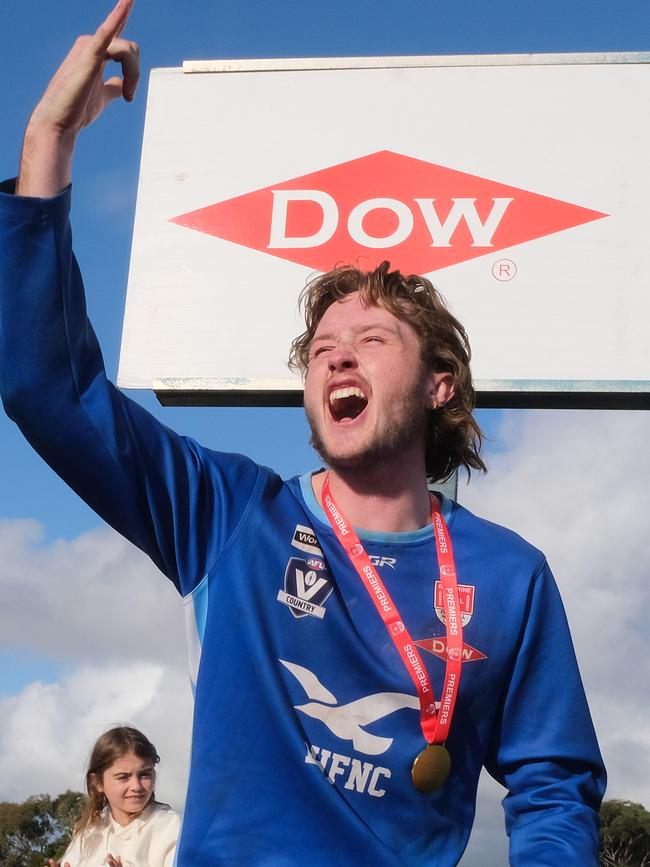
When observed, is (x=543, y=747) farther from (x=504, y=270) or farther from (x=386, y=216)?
(x=386, y=216)

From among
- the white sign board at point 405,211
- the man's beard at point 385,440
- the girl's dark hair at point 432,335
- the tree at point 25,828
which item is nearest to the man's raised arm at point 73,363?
the man's beard at point 385,440

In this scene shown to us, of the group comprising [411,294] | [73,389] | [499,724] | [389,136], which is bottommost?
[499,724]

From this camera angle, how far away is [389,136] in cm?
464

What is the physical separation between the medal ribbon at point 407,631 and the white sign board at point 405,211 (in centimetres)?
183

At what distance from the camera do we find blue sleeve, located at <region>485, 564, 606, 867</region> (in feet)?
7.32

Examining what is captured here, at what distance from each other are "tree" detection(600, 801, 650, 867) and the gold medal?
37.9 meters

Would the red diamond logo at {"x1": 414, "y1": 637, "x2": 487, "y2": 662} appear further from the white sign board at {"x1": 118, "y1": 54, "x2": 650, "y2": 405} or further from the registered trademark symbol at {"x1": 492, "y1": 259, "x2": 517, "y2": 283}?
the registered trademark symbol at {"x1": 492, "y1": 259, "x2": 517, "y2": 283}

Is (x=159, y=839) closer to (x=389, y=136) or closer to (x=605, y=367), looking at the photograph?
(x=605, y=367)

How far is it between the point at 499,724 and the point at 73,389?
112cm

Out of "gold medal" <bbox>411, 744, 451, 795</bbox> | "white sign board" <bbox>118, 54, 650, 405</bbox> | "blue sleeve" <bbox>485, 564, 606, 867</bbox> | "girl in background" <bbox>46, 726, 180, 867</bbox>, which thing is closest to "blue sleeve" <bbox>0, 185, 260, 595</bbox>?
"gold medal" <bbox>411, 744, 451, 795</bbox>

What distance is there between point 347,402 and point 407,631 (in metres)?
0.58

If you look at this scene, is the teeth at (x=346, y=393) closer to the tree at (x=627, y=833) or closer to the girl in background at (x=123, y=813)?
the girl in background at (x=123, y=813)

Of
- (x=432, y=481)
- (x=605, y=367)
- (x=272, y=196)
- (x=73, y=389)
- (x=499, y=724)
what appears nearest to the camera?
(x=73, y=389)

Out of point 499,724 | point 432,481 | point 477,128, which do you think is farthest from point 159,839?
point 477,128
